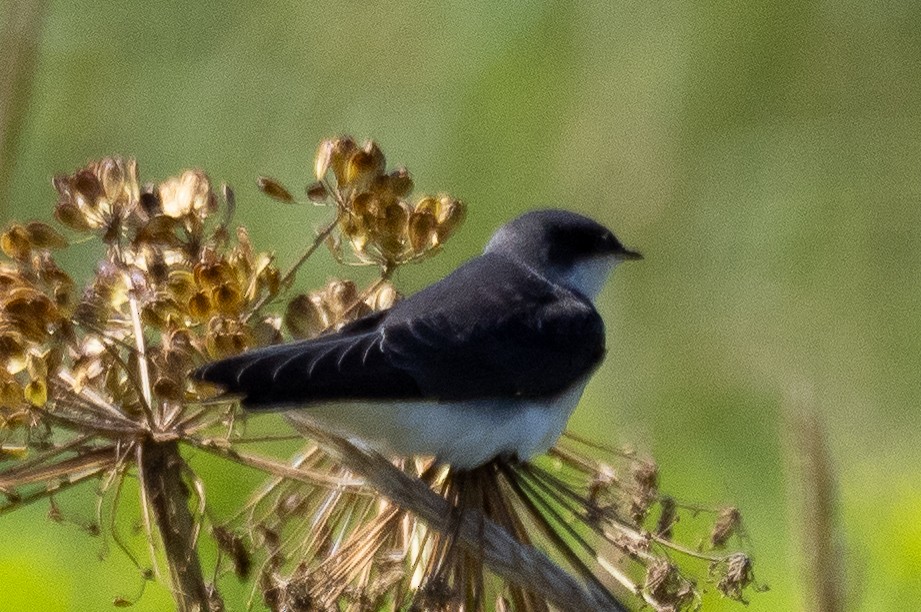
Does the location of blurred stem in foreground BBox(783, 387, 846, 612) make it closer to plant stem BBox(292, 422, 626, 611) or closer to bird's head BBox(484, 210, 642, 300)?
plant stem BBox(292, 422, 626, 611)

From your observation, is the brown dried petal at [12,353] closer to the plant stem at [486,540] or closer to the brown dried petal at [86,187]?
the brown dried petal at [86,187]

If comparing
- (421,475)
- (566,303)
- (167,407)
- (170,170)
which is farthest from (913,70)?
(167,407)

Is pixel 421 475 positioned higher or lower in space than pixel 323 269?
lower

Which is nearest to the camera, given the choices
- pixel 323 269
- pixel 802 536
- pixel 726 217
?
pixel 802 536

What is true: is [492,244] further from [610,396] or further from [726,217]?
[726,217]

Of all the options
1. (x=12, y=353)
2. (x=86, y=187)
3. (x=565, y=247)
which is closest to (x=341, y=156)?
(x=86, y=187)

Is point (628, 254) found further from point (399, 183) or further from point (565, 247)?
point (399, 183)

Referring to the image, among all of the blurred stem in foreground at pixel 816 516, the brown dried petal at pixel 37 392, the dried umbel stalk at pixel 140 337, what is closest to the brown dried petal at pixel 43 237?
the dried umbel stalk at pixel 140 337
